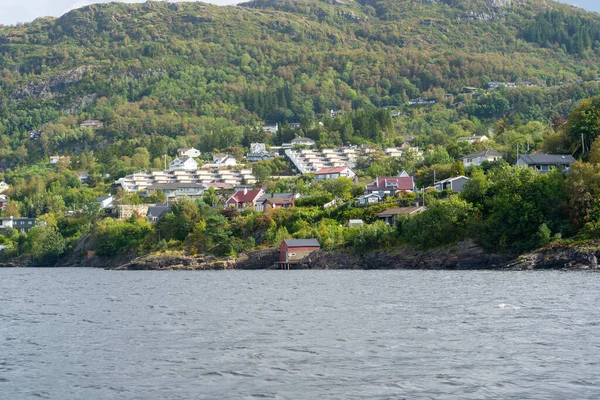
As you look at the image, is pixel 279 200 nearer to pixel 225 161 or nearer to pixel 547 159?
pixel 547 159

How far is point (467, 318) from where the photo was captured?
38562 millimetres

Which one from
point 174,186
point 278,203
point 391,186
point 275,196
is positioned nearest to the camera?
point 391,186

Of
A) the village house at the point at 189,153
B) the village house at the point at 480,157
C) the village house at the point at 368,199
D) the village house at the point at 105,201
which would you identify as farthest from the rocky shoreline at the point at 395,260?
the village house at the point at 189,153

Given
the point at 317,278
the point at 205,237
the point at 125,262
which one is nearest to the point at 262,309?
the point at 317,278

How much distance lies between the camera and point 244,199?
124 meters

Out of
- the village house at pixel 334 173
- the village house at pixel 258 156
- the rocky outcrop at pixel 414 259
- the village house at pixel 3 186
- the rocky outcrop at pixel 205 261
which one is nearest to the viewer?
the rocky outcrop at pixel 414 259

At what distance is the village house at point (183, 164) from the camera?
545ft

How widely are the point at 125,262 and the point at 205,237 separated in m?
13.8

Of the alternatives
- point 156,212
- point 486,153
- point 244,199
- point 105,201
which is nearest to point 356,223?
point 486,153

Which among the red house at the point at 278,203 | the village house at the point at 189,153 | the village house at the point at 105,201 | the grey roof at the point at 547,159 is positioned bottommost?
the village house at the point at 105,201

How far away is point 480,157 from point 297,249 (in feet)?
118

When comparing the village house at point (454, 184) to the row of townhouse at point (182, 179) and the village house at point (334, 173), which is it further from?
the row of townhouse at point (182, 179)

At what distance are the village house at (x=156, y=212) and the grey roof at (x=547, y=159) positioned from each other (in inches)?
1975

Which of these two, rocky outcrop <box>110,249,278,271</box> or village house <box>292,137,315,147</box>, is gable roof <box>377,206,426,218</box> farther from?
village house <box>292,137,315,147</box>
